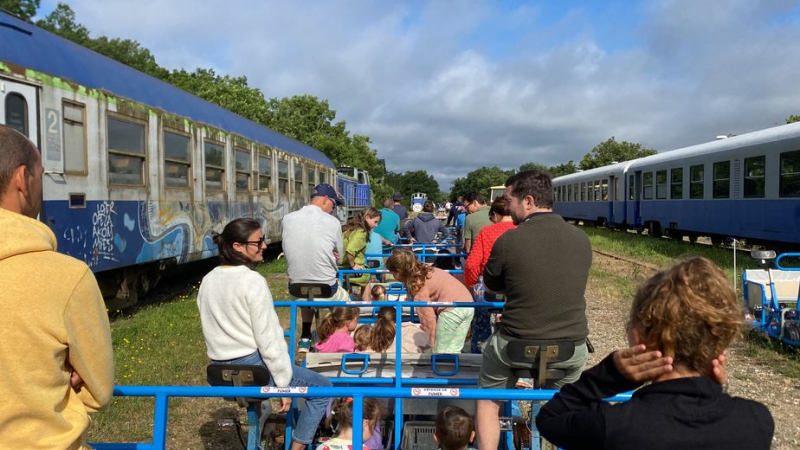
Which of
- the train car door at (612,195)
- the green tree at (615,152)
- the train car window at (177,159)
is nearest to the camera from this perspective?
the train car window at (177,159)

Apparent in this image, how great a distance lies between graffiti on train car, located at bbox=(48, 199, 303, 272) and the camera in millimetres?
7250

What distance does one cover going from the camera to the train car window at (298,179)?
18094 mm

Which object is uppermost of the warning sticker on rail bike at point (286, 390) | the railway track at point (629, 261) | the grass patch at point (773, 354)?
the warning sticker on rail bike at point (286, 390)

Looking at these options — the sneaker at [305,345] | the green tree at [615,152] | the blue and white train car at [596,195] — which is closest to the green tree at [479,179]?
the green tree at [615,152]

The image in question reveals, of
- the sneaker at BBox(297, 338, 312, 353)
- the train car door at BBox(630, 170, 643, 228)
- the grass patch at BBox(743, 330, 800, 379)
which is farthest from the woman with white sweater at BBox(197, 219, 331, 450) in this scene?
the train car door at BBox(630, 170, 643, 228)

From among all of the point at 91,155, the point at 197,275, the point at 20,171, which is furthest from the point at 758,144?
the point at 20,171

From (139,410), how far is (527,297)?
3542mm

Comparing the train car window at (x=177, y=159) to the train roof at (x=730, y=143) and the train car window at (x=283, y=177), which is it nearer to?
the train car window at (x=283, y=177)

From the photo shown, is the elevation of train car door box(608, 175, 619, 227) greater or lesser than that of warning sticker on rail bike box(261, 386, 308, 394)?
greater

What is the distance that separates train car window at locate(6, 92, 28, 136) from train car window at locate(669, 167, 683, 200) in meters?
18.1

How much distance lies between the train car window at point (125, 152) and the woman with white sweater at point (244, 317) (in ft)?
17.1

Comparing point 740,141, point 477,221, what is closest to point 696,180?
point 740,141

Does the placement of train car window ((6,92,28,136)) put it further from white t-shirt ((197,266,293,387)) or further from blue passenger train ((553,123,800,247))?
blue passenger train ((553,123,800,247))

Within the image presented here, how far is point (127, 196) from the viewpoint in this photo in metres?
8.53
